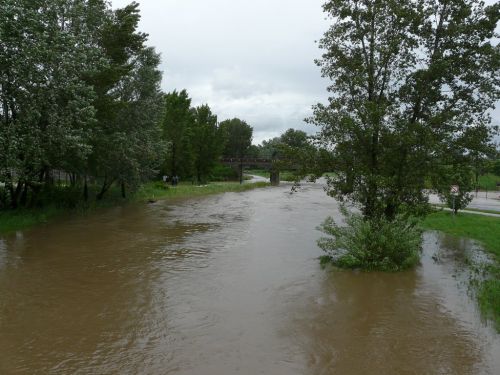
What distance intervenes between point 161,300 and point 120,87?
956 inches

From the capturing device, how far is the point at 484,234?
70.4ft

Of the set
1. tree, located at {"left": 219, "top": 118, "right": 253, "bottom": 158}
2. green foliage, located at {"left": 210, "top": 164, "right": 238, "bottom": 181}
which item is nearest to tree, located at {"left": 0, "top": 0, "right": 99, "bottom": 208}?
green foliage, located at {"left": 210, "top": 164, "right": 238, "bottom": 181}

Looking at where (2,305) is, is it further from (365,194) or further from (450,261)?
(450,261)

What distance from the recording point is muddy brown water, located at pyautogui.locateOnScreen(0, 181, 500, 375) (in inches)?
322

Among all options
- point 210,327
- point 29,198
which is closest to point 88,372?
point 210,327

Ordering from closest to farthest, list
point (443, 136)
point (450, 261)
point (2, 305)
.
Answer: point (2, 305), point (443, 136), point (450, 261)

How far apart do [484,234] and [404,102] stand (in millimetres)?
9836

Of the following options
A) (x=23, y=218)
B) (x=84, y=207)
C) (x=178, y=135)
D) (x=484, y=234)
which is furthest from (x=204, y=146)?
(x=484, y=234)

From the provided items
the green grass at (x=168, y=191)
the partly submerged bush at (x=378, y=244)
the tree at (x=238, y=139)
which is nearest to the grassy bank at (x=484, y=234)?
the partly submerged bush at (x=378, y=244)

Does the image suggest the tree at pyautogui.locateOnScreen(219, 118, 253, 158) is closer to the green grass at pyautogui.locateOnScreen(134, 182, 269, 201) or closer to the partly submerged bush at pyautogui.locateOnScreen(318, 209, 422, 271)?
the green grass at pyautogui.locateOnScreen(134, 182, 269, 201)

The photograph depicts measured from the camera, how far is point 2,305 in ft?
35.8

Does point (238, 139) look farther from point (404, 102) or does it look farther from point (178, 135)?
point (404, 102)

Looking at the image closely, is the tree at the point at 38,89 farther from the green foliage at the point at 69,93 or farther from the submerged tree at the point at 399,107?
the submerged tree at the point at 399,107

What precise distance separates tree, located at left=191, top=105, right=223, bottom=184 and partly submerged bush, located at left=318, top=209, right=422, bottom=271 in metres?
50.5
